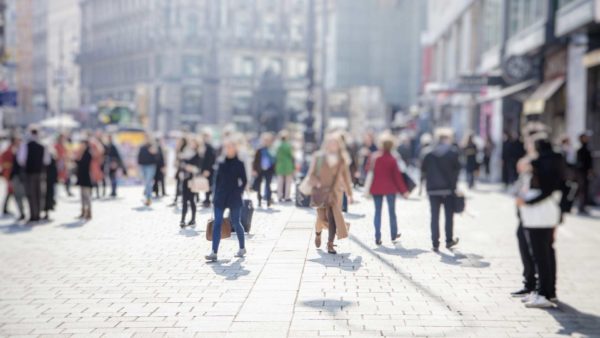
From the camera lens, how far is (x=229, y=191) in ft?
23.9

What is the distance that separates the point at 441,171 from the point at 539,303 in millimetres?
3534

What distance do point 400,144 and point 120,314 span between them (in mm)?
19358

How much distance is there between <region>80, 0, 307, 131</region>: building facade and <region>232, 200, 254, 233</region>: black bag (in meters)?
66.3

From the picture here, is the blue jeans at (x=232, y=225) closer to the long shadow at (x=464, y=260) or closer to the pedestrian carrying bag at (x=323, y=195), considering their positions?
the pedestrian carrying bag at (x=323, y=195)

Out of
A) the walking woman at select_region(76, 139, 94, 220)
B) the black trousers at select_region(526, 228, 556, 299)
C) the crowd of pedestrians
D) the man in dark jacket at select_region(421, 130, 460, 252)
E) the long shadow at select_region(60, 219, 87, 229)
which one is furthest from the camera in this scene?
the walking woman at select_region(76, 139, 94, 220)

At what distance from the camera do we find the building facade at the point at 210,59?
248 feet

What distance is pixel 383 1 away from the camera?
78.7m

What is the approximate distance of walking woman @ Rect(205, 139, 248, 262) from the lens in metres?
5.92

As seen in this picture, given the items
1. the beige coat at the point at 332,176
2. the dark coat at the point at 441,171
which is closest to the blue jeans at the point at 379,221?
the beige coat at the point at 332,176

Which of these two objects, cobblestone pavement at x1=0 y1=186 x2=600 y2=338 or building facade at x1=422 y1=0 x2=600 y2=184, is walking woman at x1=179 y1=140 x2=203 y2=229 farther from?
building facade at x1=422 y1=0 x2=600 y2=184

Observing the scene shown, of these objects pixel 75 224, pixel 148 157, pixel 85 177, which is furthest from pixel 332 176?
pixel 85 177

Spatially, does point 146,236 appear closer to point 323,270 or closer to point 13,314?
point 323,270

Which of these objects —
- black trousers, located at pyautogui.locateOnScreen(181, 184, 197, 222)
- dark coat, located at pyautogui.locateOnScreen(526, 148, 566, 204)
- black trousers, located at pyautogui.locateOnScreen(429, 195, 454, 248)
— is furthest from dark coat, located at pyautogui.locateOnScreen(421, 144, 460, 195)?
black trousers, located at pyautogui.locateOnScreen(181, 184, 197, 222)

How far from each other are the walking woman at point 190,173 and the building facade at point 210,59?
64.9 m
